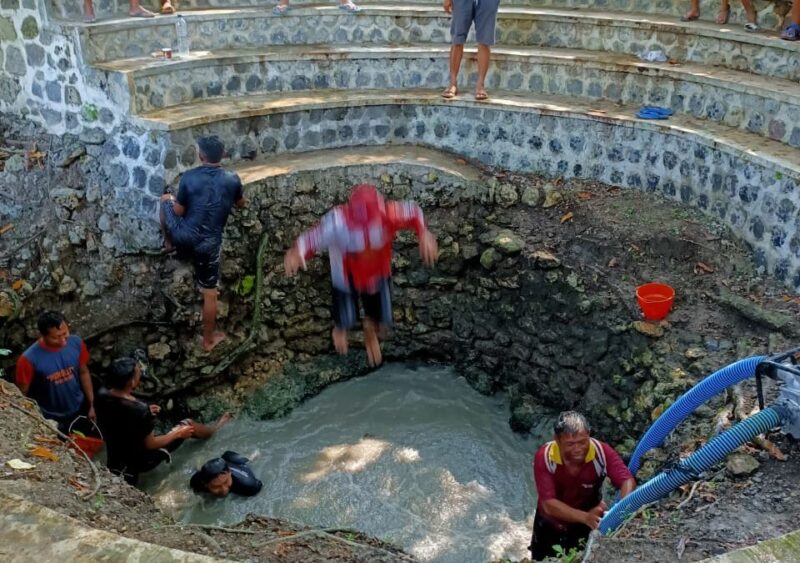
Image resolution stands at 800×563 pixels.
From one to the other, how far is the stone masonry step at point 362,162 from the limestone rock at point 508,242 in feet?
2.21

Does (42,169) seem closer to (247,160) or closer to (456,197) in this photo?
(247,160)

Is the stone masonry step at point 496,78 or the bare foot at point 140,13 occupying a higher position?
the bare foot at point 140,13

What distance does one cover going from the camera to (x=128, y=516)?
13.5ft

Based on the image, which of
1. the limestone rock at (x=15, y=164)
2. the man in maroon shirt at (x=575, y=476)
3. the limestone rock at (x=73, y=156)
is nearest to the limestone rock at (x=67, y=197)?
the limestone rock at (x=73, y=156)

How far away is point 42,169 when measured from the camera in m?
7.32

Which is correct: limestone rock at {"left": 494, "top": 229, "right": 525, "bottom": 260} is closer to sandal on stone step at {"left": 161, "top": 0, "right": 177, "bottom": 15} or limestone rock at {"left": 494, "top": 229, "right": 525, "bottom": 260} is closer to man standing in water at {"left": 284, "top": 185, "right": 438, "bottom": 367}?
man standing in water at {"left": 284, "top": 185, "right": 438, "bottom": 367}

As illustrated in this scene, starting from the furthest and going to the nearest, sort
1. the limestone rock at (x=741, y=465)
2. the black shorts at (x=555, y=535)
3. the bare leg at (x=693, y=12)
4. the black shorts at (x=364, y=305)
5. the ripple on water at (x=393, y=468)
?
the bare leg at (x=693, y=12), the ripple on water at (x=393, y=468), the black shorts at (x=364, y=305), the black shorts at (x=555, y=535), the limestone rock at (x=741, y=465)

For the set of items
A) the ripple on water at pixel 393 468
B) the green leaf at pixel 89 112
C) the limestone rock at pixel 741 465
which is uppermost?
the green leaf at pixel 89 112

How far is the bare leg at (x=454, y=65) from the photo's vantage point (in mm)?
8180

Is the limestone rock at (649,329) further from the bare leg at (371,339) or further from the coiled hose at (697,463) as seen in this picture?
the bare leg at (371,339)

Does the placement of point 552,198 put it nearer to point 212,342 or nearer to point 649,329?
point 649,329

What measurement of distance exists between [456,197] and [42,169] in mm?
4089

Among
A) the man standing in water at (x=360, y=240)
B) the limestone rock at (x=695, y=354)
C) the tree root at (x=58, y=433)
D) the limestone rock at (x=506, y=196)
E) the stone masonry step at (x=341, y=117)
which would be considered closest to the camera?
the tree root at (x=58, y=433)

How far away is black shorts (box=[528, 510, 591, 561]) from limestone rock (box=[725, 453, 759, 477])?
2.99ft
